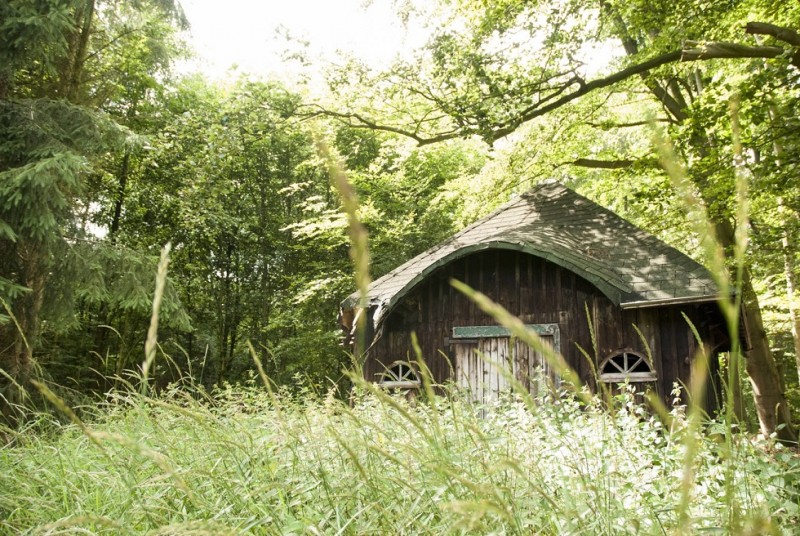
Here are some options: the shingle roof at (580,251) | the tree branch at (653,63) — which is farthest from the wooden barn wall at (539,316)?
the tree branch at (653,63)

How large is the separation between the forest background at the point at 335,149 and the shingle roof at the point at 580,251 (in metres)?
0.67

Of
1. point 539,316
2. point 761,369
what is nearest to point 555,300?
point 539,316

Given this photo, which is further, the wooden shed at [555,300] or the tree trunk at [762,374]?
the tree trunk at [762,374]

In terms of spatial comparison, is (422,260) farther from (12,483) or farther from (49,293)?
(12,483)

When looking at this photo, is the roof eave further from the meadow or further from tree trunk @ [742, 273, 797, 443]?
the meadow

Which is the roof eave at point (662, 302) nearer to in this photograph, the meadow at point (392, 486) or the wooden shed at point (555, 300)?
the wooden shed at point (555, 300)

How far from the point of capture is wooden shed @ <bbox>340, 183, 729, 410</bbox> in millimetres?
8242

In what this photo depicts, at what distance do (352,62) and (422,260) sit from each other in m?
3.59

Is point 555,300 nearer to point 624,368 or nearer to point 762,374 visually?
point 624,368

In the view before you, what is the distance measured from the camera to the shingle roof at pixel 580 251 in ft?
26.7

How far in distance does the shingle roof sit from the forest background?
2.20ft

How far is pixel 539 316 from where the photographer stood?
368 inches

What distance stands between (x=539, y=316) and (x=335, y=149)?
5321 millimetres

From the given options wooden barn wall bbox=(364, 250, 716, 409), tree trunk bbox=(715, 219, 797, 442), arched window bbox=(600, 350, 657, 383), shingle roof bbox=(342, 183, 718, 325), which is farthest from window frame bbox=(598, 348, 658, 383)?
tree trunk bbox=(715, 219, 797, 442)
